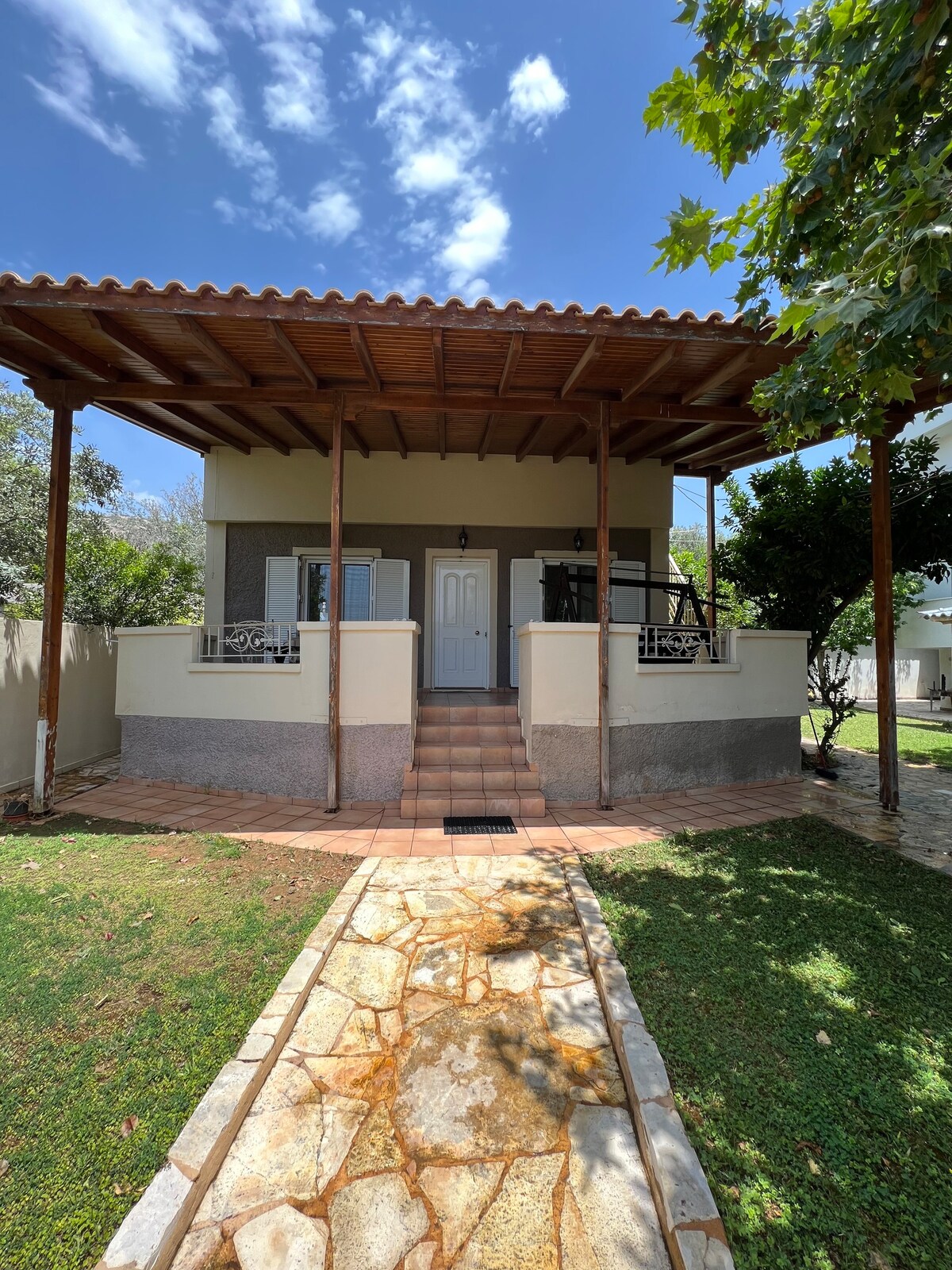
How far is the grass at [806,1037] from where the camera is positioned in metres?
1.64

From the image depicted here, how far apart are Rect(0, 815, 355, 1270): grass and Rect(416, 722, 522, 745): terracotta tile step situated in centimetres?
210

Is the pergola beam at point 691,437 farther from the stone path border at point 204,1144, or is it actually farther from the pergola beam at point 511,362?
the stone path border at point 204,1144

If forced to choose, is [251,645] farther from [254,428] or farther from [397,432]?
[397,432]

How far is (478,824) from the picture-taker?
524 centimetres

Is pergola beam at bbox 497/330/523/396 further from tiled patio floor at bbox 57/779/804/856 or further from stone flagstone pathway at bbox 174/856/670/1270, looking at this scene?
stone flagstone pathway at bbox 174/856/670/1270

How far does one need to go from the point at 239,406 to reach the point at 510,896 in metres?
6.61

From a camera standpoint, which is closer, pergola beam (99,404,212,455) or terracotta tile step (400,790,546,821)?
terracotta tile step (400,790,546,821)

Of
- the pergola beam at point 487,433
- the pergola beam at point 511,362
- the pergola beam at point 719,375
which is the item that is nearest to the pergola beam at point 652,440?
the pergola beam at point 719,375

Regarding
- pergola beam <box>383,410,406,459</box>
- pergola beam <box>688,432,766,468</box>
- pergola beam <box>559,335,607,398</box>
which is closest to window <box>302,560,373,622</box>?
pergola beam <box>383,410,406,459</box>

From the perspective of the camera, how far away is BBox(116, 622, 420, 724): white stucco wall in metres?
5.77

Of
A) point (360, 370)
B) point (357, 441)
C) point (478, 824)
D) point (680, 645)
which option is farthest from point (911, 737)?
point (360, 370)

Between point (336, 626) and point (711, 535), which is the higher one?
point (711, 535)

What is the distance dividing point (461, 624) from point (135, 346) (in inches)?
216

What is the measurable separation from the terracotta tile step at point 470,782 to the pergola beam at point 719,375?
14.4ft
